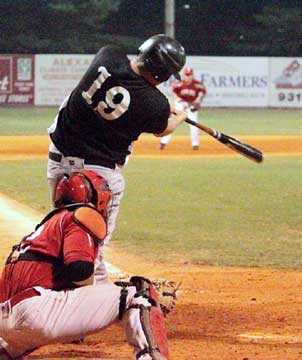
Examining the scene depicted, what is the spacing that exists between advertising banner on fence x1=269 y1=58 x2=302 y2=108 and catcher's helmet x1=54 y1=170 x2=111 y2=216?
35.7 m

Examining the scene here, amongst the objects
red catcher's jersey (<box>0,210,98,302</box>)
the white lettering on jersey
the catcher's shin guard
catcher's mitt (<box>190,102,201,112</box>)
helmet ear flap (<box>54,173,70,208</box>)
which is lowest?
catcher's mitt (<box>190,102,201,112</box>)

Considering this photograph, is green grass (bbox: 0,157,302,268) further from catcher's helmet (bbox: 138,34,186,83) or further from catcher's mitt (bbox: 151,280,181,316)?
catcher's mitt (bbox: 151,280,181,316)

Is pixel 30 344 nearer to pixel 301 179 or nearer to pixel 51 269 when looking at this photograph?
pixel 51 269

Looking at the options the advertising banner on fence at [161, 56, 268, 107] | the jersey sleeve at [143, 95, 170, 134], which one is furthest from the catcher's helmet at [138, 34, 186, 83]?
the advertising banner on fence at [161, 56, 268, 107]

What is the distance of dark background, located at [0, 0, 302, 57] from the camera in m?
52.2

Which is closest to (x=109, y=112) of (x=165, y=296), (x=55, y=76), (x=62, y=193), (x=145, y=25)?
(x=62, y=193)

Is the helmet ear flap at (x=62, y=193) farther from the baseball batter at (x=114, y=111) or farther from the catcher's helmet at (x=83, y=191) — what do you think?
the baseball batter at (x=114, y=111)

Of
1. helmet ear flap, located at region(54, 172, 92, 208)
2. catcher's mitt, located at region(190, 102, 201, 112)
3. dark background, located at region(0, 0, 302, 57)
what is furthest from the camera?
dark background, located at region(0, 0, 302, 57)

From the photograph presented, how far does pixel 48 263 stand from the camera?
5.32m

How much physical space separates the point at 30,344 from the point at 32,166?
47.7ft

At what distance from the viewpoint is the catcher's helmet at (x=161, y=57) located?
21.2ft

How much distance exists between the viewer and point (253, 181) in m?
17.5

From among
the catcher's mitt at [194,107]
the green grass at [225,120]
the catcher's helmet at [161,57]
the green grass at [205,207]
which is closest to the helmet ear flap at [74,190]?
the catcher's helmet at [161,57]

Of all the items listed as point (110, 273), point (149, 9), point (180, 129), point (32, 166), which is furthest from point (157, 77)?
point (149, 9)
